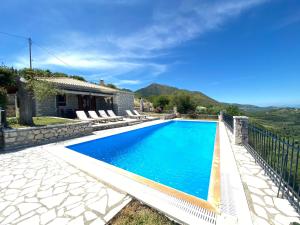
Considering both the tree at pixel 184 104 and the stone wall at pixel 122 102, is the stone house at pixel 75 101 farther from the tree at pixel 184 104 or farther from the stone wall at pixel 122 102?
the tree at pixel 184 104

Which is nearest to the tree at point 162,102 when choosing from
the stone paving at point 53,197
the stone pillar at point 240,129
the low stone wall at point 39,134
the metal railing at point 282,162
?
the low stone wall at point 39,134

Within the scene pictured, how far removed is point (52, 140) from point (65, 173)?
17.1ft

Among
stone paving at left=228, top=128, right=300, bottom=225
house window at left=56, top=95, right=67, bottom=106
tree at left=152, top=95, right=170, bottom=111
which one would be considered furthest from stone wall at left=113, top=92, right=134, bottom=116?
stone paving at left=228, top=128, right=300, bottom=225

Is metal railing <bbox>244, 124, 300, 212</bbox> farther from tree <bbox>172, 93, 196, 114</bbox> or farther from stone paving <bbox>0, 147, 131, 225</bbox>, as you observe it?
tree <bbox>172, 93, 196, 114</bbox>

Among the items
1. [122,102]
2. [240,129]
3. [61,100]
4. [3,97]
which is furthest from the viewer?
[122,102]

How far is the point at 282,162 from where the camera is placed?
Answer: 3582mm

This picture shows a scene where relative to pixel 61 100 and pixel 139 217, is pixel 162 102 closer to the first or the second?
pixel 61 100

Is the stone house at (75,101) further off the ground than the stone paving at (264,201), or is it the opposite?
the stone house at (75,101)

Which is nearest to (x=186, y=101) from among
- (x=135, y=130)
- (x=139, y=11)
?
(x=135, y=130)

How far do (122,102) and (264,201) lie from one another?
863 inches

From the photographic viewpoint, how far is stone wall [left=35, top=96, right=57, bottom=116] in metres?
14.3

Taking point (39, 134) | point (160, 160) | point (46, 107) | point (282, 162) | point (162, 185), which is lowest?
point (160, 160)

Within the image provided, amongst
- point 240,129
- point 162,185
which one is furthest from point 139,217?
point 240,129

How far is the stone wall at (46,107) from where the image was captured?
14262 millimetres
